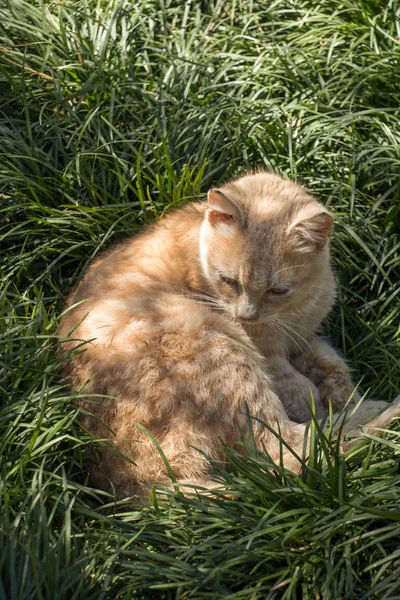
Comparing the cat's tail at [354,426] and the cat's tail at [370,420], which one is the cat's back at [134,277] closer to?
the cat's tail at [354,426]

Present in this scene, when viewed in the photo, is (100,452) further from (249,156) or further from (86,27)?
(86,27)

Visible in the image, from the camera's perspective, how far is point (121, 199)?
465 centimetres

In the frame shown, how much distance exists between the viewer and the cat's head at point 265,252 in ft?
13.0

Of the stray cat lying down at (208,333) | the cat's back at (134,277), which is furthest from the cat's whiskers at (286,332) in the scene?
the cat's back at (134,277)

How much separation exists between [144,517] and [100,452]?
0.42 meters

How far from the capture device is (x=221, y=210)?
3.98 metres

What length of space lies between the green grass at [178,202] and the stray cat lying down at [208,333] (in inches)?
7.1

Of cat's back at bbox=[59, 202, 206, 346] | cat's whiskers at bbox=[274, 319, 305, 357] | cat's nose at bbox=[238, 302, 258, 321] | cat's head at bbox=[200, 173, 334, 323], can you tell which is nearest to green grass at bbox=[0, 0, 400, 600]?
cat's back at bbox=[59, 202, 206, 346]

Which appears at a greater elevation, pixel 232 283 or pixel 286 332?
pixel 232 283

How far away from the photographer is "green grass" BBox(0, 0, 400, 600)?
2.87 m

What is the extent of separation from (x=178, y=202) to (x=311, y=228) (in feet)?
3.33

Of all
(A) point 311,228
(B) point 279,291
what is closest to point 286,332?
(B) point 279,291

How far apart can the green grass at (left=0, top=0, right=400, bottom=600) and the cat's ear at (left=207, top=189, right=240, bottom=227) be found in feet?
1.96

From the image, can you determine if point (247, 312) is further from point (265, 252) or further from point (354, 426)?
point (354, 426)
